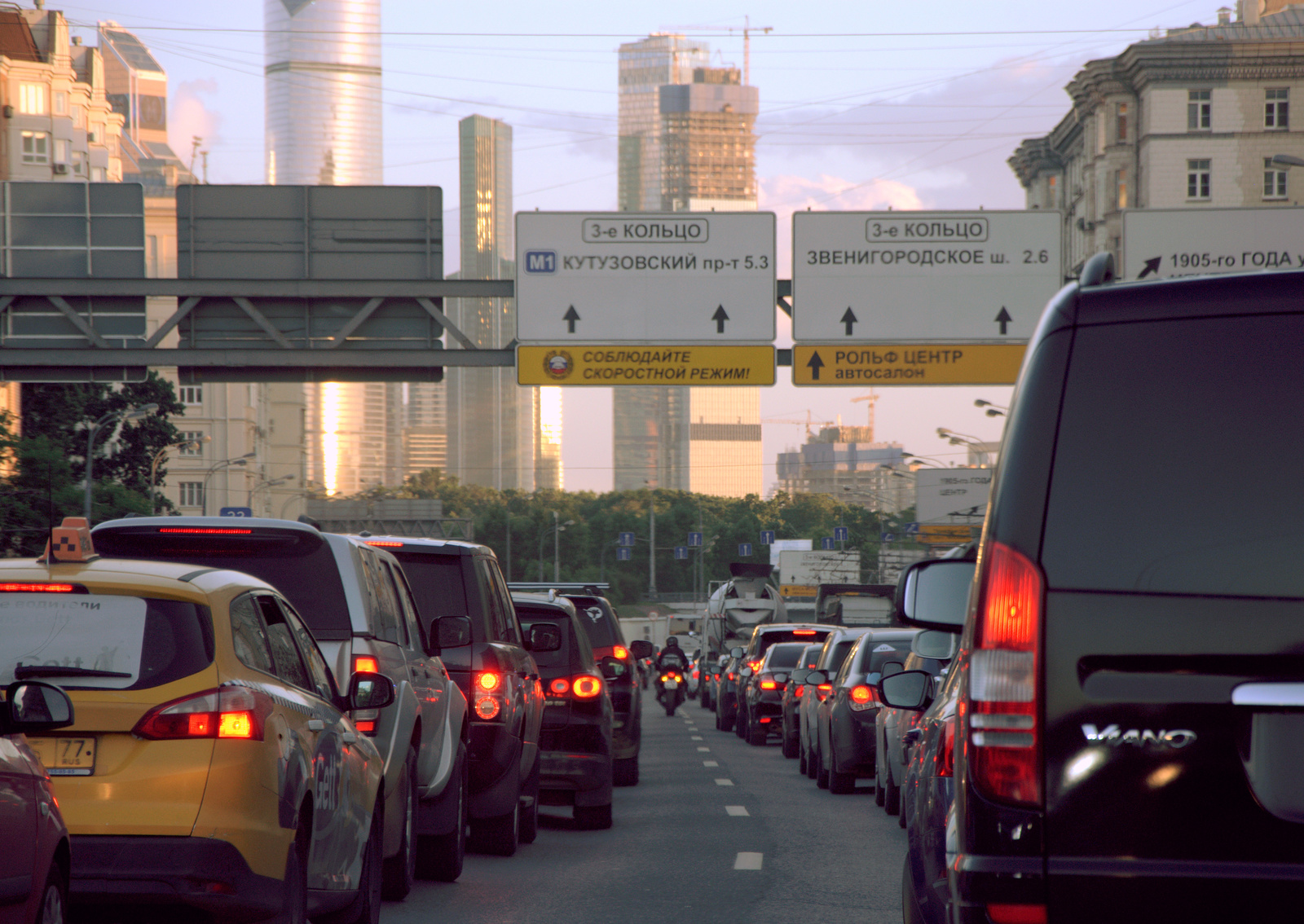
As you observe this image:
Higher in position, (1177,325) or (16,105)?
(16,105)

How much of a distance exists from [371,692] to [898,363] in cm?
2071

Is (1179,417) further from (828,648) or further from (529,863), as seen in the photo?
(828,648)

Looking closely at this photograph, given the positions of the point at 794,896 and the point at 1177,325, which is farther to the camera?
the point at 794,896

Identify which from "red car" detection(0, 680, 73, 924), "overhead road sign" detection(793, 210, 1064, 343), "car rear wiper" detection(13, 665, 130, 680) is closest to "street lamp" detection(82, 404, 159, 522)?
"overhead road sign" detection(793, 210, 1064, 343)

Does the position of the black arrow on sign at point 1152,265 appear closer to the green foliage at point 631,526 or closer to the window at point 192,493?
the window at point 192,493

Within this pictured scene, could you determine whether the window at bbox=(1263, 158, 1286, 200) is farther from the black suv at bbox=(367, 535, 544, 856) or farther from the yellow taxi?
the yellow taxi

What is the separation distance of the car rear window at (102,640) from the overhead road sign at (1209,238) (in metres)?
23.7

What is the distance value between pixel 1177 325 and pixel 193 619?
3.62 metres

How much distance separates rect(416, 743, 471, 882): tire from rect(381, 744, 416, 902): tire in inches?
26.1

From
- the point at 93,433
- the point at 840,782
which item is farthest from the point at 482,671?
the point at 93,433

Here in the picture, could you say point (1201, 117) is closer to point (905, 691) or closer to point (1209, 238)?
point (1209, 238)

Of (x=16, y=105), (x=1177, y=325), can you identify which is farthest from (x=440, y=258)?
(x=16, y=105)

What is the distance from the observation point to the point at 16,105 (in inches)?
2862

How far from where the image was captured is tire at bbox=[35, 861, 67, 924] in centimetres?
522
